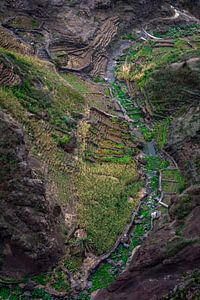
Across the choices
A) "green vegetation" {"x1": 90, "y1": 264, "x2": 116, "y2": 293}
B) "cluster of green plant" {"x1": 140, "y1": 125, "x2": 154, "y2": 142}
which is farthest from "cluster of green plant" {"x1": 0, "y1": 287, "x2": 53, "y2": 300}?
"cluster of green plant" {"x1": 140, "y1": 125, "x2": 154, "y2": 142}

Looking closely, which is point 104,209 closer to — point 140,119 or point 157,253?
point 157,253

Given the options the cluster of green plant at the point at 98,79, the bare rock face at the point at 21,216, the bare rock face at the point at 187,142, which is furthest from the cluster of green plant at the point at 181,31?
the bare rock face at the point at 21,216

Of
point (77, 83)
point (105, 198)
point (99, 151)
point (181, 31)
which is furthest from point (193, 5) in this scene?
point (105, 198)

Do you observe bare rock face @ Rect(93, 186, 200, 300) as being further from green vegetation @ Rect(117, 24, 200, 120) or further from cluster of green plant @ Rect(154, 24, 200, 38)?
cluster of green plant @ Rect(154, 24, 200, 38)

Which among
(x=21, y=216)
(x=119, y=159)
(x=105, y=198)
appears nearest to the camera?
(x=21, y=216)

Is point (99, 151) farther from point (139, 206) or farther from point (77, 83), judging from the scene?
point (77, 83)

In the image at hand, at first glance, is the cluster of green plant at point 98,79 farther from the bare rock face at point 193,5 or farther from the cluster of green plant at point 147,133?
the bare rock face at point 193,5
